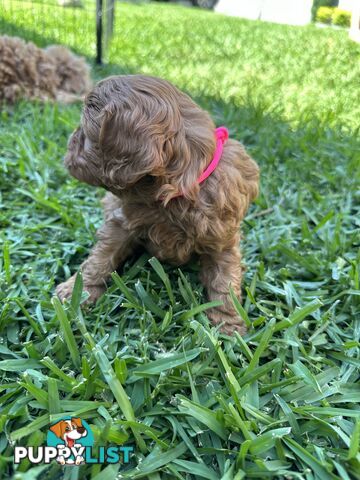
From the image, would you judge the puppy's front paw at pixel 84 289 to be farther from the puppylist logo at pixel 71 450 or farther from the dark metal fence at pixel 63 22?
the dark metal fence at pixel 63 22

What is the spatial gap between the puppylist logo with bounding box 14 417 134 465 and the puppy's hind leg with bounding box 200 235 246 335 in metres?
0.71

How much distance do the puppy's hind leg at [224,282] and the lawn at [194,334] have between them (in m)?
0.07

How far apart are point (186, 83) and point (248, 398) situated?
3.86m

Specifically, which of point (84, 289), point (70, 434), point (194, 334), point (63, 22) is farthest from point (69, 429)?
point (63, 22)

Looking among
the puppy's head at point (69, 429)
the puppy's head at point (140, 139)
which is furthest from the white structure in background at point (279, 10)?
the puppy's head at point (69, 429)

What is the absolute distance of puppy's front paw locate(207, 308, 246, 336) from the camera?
79.4 inches

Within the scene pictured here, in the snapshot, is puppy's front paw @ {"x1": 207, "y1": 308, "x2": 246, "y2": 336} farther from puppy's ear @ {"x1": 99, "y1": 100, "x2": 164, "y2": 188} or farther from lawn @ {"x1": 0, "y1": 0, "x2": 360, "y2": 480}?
puppy's ear @ {"x1": 99, "y1": 100, "x2": 164, "y2": 188}

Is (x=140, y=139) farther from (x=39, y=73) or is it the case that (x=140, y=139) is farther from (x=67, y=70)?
(x=67, y=70)

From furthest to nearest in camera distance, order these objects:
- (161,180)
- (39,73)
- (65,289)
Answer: (39,73) < (65,289) < (161,180)

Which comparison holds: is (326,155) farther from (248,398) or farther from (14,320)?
(14,320)

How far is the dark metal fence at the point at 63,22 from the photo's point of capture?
5.11 meters

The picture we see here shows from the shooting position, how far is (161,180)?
174 cm

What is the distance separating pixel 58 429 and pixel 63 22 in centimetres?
552

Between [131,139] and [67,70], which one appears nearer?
[131,139]
